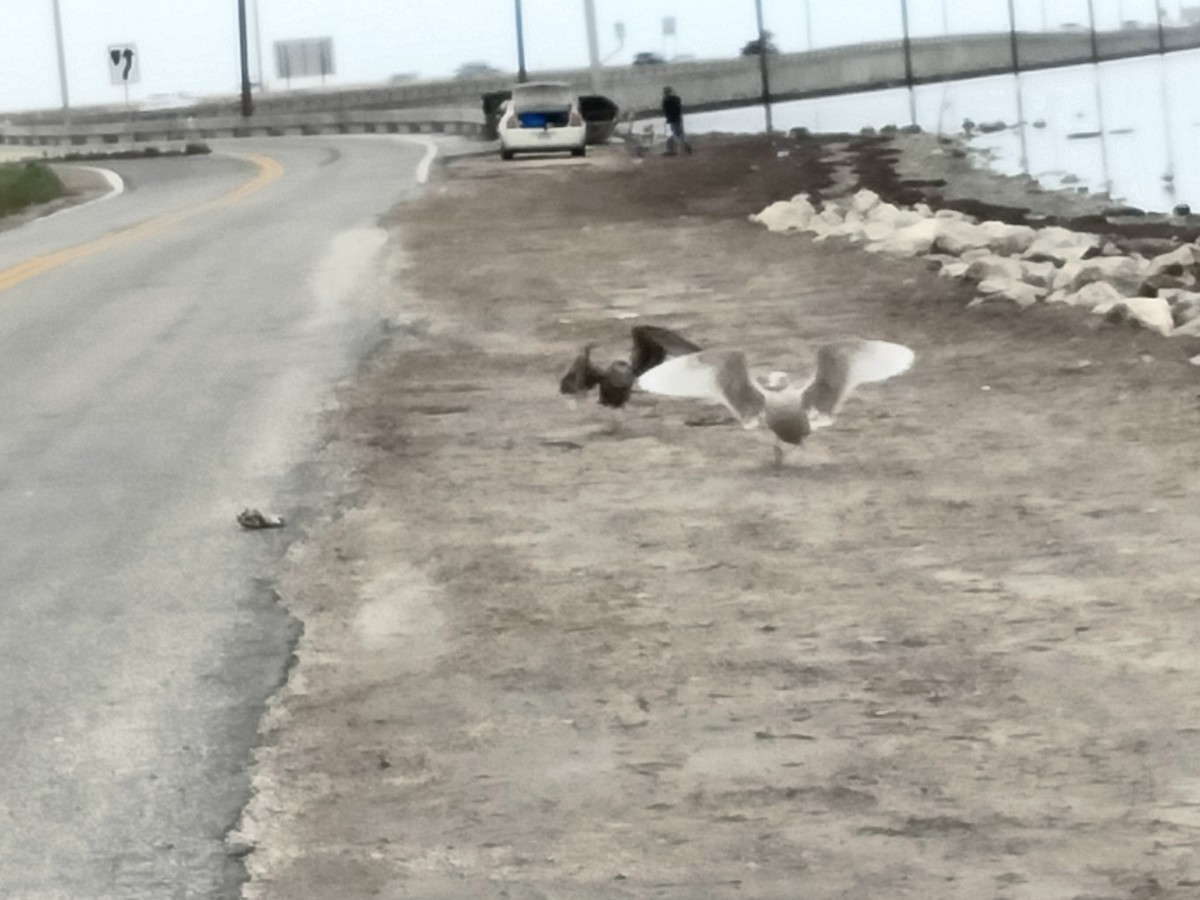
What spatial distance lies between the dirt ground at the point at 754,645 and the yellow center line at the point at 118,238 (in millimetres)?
Result: 9474

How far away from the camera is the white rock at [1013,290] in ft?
53.3

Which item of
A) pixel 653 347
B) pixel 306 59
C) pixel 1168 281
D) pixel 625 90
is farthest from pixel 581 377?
pixel 306 59

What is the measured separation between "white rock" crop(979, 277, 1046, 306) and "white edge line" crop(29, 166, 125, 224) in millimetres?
19898

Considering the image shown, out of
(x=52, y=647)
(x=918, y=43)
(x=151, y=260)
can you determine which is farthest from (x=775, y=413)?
(x=918, y=43)

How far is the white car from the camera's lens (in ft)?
151

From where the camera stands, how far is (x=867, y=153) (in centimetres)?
5031

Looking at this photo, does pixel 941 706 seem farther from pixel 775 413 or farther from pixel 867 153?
pixel 867 153

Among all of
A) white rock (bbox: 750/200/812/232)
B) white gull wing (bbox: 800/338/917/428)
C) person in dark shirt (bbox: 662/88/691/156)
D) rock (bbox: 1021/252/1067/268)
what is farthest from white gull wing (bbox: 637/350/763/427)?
person in dark shirt (bbox: 662/88/691/156)

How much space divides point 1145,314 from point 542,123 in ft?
107

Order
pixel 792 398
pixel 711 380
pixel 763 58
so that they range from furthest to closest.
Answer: pixel 763 58 → pixel 792 398 → pixel 711 380

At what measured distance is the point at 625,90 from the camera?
279ft

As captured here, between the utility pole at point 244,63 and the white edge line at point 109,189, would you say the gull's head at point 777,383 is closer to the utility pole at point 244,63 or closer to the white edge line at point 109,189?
the white edge line at point 109,189

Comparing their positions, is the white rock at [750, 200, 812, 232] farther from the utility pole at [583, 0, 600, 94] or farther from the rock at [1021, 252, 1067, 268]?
the utility pole at [583, 0, 600, 94]

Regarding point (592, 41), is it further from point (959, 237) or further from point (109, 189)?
point (959, 237)
